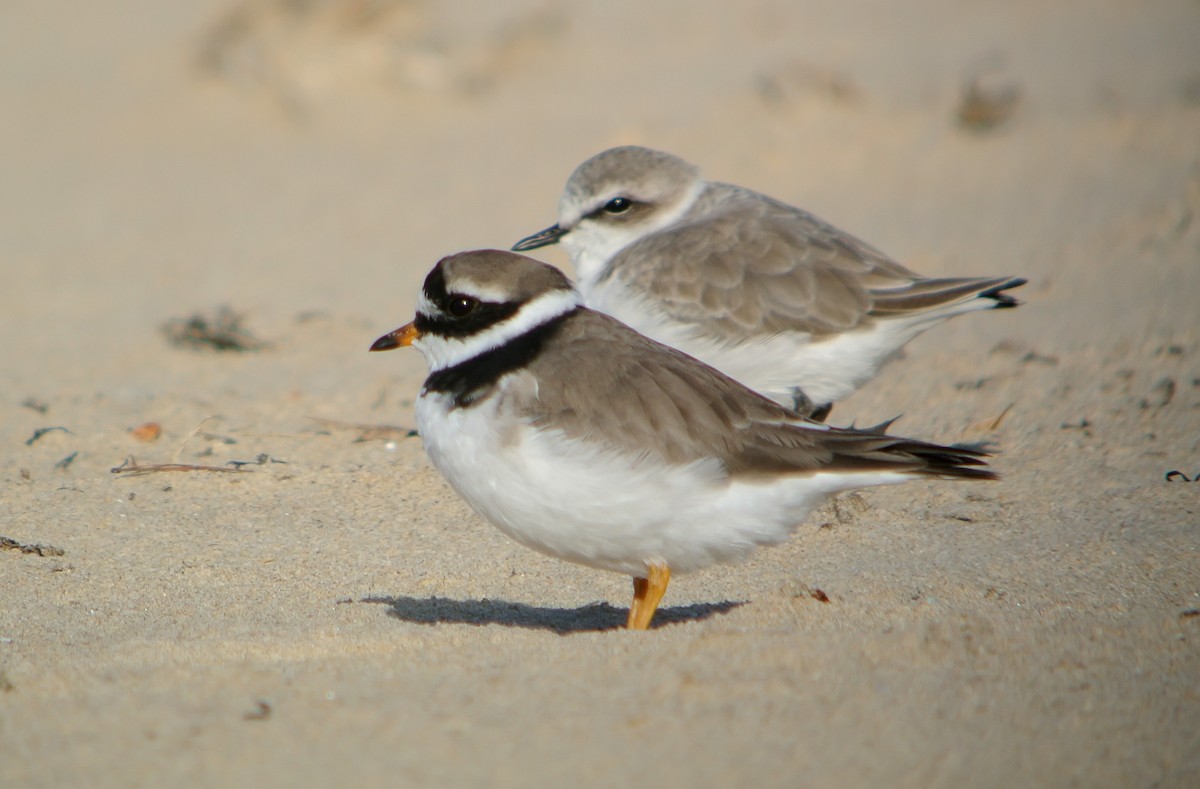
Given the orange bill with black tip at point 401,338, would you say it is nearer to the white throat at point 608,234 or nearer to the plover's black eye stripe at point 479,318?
the plover's black eye stripe at point 479,318

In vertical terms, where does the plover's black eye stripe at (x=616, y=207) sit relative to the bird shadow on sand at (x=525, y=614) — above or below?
above

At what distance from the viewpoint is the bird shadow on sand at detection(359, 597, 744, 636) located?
4418 millimetres

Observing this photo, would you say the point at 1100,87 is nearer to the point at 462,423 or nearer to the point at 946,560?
the point at 946,560

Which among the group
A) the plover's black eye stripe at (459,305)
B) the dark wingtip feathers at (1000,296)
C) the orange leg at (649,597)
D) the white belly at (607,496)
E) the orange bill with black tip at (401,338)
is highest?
the plover's black eye stripe at (459,305)

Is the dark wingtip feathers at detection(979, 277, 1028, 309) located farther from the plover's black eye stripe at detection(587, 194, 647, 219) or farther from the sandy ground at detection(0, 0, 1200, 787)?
the plover's black eye stripe at detection(587, 194, 647, 219)

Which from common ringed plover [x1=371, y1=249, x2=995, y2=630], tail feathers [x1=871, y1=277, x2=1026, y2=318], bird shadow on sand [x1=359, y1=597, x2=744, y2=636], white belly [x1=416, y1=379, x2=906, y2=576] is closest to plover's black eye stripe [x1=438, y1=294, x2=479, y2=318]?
common ringed plover [x1=371, y1=249, x2=995, y2=630]

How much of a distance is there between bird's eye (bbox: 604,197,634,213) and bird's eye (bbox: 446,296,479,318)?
112 inches

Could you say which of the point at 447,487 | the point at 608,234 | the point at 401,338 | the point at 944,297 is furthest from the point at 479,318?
the point at 608,234

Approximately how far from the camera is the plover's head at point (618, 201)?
7.15 m

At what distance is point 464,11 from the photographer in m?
16.4

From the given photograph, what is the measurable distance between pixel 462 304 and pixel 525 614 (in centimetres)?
114

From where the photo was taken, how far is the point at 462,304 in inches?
175

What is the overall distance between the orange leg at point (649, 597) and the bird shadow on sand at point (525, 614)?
181 millimetres

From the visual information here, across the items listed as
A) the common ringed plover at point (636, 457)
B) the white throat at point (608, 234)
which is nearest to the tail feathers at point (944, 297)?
the white throat at point (608, 234)
